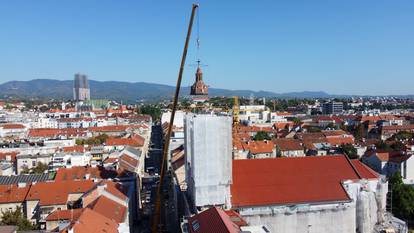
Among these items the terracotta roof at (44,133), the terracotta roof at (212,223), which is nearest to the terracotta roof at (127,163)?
the terracotta roof at (212,223)

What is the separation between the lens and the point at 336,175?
35750 millimetres

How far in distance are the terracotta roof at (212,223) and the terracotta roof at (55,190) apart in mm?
17370

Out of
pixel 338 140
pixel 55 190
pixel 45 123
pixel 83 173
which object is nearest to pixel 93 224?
pixel 55 190

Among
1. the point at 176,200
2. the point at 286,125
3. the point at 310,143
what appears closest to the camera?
the point at 176,200

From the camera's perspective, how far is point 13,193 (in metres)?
44.2

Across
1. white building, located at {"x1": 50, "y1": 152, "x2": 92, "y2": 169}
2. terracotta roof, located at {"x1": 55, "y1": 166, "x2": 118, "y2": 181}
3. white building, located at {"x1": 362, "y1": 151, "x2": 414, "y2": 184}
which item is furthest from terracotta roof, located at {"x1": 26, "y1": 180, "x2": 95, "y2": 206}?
white building, located at {"x1": 362, "y1": 151, "x2": 414, "y2": 184}

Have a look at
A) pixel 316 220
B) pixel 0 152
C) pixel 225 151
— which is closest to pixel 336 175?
pixel 316 220

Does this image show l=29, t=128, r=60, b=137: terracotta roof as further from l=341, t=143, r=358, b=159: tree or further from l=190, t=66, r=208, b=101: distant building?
l=190, t=66, r=208, b=101: distant building

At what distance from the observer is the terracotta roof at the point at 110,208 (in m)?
33.8

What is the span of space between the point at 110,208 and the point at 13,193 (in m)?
15.1

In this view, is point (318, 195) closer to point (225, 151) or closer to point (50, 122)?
point (225, 151)

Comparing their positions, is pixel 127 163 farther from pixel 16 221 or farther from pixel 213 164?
pixel 213 164

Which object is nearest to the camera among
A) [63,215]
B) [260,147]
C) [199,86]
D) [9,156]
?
[63,215]

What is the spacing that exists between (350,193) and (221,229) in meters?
15.0
